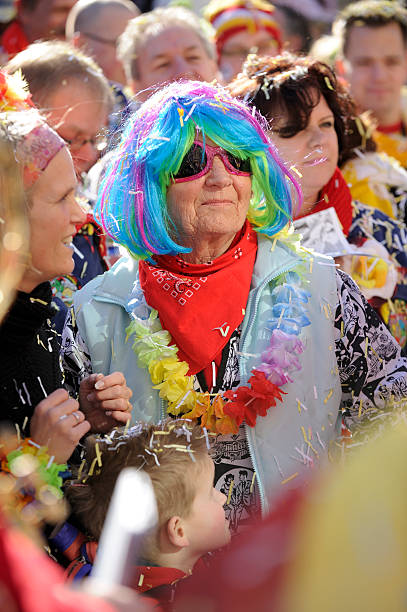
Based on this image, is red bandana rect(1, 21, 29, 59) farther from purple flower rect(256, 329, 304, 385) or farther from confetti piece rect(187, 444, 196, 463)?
confetti piece rect(187, 444, 196, 463)

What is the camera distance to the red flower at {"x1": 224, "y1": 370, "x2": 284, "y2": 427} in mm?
2828

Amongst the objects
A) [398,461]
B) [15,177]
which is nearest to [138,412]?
[15,177]

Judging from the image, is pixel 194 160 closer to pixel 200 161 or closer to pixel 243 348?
pixel 200 161

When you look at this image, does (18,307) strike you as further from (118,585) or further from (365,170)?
(365,170)

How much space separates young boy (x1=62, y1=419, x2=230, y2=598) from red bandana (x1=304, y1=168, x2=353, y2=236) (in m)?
1.75

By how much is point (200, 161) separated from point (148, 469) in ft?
3.86

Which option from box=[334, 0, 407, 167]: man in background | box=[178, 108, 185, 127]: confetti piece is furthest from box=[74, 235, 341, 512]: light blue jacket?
box=[334, 0, 407, 167]: man in background

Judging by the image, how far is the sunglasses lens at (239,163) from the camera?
3039 millimetres

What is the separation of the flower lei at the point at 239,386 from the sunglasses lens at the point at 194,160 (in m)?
0.51

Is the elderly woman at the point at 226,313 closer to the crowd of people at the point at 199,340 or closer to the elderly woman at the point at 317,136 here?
the crowd of people at the point at 199,340

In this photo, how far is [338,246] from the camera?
3719mm

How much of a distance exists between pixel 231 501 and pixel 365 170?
2263 mm

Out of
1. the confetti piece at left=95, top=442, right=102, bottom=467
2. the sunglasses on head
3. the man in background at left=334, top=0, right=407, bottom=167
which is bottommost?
the man in background at left=334, top=0, right=407, bottom=167

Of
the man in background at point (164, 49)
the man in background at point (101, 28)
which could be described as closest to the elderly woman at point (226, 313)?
the man in background at point (164, 49)
